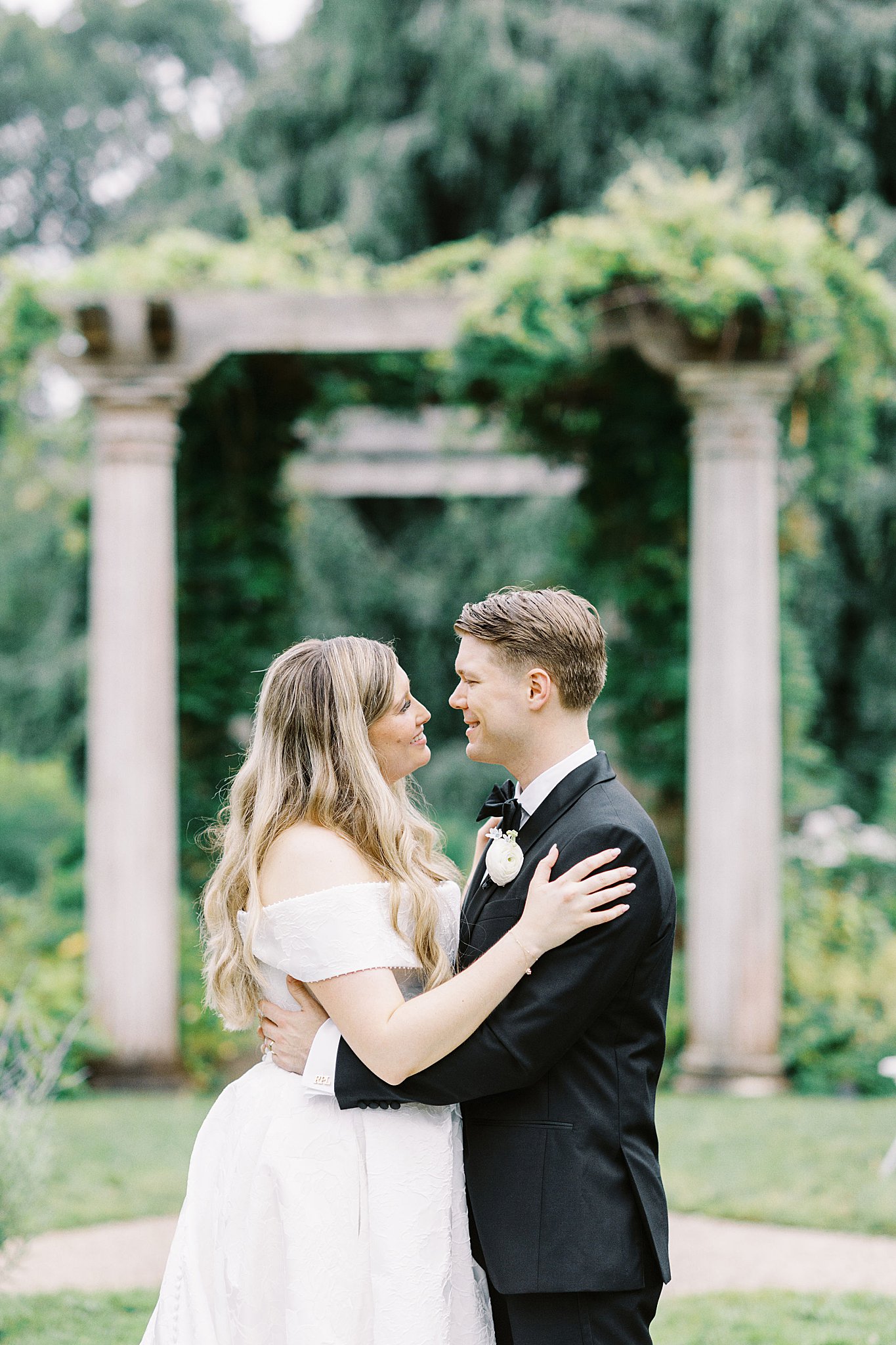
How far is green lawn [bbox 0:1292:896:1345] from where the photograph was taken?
3.94 metres

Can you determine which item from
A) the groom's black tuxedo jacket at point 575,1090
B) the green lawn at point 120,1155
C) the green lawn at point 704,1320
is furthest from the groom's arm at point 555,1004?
the green lawn at point 120,1155

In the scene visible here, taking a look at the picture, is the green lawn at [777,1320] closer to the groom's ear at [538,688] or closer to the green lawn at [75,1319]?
the green lawn at [75,1319]

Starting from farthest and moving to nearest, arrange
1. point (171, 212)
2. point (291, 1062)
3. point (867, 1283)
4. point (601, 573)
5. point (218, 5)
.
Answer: point (218, 5) < point (171, 212) < point (601, 573) < point (867, 1283) < point (291, 1062)

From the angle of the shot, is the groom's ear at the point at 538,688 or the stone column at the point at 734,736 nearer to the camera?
the groom's ear at the point at 538,688

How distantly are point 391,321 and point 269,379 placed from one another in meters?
1.64

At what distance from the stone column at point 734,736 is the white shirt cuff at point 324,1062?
17.3 ft

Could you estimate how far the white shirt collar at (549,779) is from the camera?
2.41 metres

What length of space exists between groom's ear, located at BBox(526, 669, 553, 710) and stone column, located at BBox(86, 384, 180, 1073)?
549 centimetres

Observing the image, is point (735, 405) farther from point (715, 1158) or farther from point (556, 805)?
point (556, 805)

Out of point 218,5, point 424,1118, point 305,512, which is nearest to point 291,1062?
point 424,1118

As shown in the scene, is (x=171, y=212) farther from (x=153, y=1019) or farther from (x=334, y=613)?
(x=153, y=1019)

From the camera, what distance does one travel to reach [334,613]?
1358cm

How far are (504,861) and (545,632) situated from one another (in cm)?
37

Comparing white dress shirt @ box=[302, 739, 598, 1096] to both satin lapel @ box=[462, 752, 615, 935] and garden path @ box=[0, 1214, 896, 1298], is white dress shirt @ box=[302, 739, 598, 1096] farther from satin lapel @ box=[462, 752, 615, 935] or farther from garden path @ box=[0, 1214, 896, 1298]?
garden path @ box=[0, 1214, 896, 1298]
